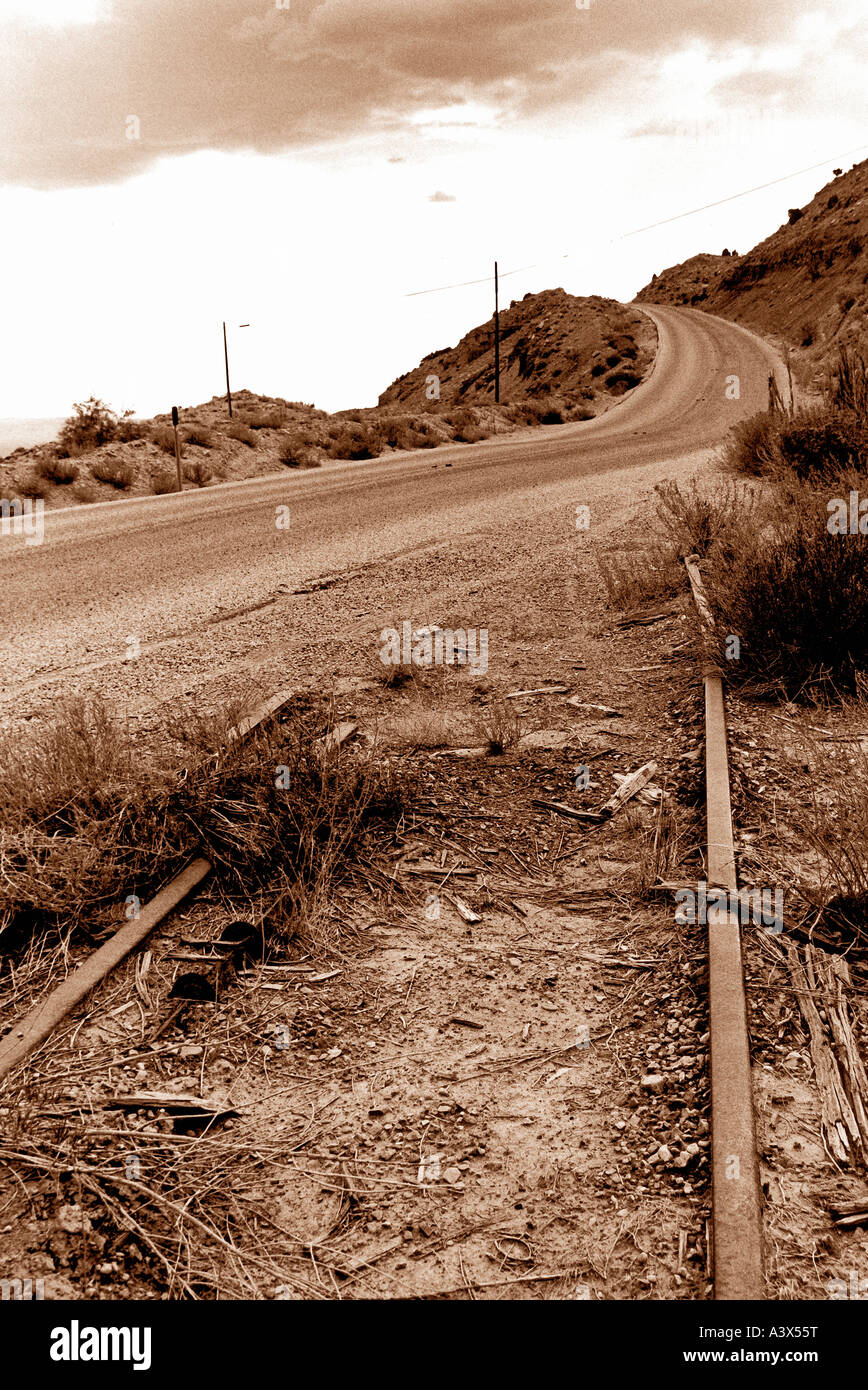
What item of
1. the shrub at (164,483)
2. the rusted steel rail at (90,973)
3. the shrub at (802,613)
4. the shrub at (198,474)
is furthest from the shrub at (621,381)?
the rusted steel rail at (90,973)

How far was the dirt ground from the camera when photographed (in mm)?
2381

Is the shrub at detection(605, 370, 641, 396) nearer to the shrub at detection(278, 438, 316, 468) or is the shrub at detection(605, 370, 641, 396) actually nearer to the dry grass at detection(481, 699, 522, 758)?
the shrub at detection(278, 438, 316, 468)

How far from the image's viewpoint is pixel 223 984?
349 cm

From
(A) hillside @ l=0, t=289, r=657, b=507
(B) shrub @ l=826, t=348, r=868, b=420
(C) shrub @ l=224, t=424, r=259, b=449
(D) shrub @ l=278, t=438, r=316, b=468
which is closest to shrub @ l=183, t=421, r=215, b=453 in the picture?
(A) hillside @ l=0, t=289, r=657, b=507

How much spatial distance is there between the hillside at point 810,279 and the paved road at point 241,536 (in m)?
31.7

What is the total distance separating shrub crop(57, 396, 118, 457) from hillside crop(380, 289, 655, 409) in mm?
23508

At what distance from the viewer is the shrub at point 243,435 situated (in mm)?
24391

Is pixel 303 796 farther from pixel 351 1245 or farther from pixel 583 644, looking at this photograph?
pixel 583 644

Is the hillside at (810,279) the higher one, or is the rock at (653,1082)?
the hillside at (810,279)

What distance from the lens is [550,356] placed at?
235 ft

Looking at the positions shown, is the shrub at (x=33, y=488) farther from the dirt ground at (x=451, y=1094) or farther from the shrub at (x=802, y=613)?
the dirt ground at (x=451, y=1094)

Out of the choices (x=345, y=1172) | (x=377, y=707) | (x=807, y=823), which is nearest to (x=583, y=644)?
(x=377, y=707)

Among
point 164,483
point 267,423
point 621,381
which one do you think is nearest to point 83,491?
point 164,483
